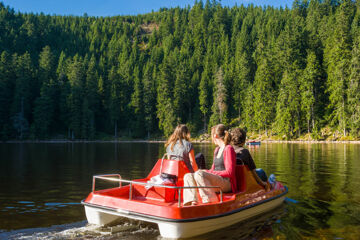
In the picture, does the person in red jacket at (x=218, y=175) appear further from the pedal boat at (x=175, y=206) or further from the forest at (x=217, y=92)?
the forest at (x=217, y=92)

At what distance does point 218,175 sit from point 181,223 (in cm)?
193

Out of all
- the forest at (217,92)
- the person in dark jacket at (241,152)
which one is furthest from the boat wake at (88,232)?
the forest at (217,92)

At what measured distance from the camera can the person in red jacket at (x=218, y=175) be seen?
782 centimetres

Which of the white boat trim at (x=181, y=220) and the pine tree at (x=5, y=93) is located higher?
the pine tree at (x=5, y=93)

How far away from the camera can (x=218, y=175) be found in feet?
27.7

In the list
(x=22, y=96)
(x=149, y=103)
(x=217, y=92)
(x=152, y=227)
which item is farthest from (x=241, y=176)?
(x=149, y=103)

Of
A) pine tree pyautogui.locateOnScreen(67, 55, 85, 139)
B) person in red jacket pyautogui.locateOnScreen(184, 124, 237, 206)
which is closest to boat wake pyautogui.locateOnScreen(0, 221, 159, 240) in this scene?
person in red jacket pyautogui.locateOnScreen(184, 124, 237, 206)

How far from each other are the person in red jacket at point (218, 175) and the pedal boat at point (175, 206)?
0.22m

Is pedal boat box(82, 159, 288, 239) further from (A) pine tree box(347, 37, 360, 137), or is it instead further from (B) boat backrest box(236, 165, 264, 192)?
(A) pine tree box(347, 37, 360, 137)

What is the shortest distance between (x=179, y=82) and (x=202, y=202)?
282ft

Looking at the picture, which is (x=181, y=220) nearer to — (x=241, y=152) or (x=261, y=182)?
(x=241, y=152)

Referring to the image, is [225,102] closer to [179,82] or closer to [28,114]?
[179,82]

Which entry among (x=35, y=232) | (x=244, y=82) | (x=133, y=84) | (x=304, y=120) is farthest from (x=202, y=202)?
(x=133, y=84)

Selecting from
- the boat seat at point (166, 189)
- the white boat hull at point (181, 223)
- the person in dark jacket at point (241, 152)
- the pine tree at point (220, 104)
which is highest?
the pine tree at point (220, 104)
